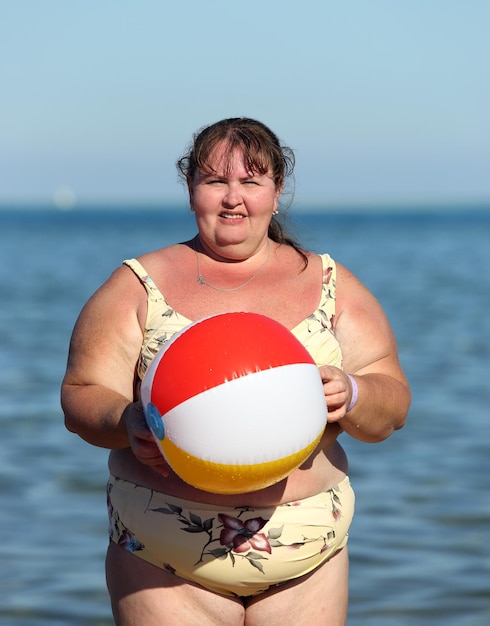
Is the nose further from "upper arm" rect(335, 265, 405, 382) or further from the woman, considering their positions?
"upper arm" rect(335, 265, 405, 382)

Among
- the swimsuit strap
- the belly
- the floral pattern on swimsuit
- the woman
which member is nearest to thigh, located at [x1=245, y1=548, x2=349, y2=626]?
the woman

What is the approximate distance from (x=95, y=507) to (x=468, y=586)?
2406 mm

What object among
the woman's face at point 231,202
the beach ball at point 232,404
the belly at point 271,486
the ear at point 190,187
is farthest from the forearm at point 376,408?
the ear at point 190,187

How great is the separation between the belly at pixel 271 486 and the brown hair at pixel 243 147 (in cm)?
58

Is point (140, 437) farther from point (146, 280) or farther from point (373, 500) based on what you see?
point (373, 500)

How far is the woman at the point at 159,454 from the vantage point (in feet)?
10.6

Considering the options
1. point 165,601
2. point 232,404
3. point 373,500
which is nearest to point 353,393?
point 232,404

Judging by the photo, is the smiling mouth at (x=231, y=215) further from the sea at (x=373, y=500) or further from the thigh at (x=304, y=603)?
the thigh at (x=304, y=603)

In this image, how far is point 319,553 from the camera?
3.31 metres

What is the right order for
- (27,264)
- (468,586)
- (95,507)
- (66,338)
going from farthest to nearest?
1. (27,264)
2. (66,338)
3. (95,507)
4. (468,586)

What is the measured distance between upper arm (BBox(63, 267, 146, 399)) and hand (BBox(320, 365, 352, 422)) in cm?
54

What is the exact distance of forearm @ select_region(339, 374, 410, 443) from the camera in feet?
10.7

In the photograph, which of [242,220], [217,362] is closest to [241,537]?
[217,362]

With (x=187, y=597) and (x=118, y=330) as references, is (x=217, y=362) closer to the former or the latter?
(x=118, y=330)
